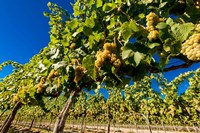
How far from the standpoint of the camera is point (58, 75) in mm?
2943

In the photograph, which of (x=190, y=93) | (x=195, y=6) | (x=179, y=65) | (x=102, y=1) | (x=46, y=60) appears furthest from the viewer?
(x=190, y=93)

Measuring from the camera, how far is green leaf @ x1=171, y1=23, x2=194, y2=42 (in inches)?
53.2

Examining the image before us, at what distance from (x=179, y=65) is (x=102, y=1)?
119cm

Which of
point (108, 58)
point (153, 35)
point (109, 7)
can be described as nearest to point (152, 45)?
point (153, 35)

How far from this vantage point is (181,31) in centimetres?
140

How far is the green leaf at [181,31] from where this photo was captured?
135 centimetres

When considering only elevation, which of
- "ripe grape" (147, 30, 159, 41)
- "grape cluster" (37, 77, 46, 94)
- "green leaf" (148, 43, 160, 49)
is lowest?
"green leaf" (148, 43, 160, 49)

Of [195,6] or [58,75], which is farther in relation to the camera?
[58,75]

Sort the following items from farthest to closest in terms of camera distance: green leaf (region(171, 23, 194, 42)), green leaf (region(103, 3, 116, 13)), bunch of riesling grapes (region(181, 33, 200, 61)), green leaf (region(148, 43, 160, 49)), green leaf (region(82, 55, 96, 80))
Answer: green leaf (region(103, 3, 116, 13)) < green leaf (region(82, 55, 96, 80)) < green leaf (region(148, 43, 160, 49)) < green leaf (region(171, 23, 194, 42)) < bunch of riesling grapes (region(181, 33, 200, 61))

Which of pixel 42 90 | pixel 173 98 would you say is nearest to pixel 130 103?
pixel 173 98

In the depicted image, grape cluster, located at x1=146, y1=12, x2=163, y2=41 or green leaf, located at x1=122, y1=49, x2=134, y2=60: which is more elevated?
grape cluster, located at x1=146, y1=12, x2=163, y2=41

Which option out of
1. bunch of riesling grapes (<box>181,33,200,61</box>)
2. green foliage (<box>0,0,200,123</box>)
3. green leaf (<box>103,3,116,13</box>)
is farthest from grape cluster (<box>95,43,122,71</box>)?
bunch of riesling grapes (<box>181,33,200,61</box>)

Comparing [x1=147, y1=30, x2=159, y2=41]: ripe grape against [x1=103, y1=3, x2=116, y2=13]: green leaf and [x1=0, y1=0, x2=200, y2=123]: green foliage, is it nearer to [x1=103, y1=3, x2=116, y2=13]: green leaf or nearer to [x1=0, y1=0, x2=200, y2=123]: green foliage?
[x1=0, y1=0, x2=200, y2=123]: green foliage

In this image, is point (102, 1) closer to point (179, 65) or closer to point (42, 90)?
point (179, 65)
